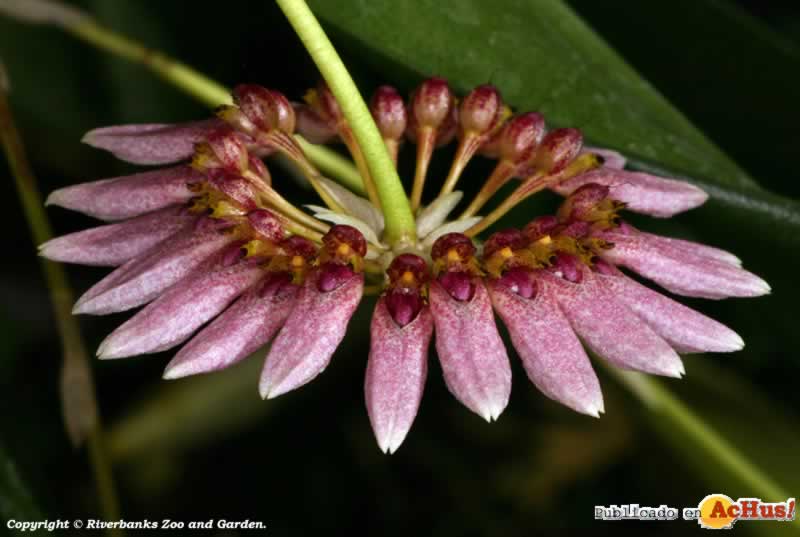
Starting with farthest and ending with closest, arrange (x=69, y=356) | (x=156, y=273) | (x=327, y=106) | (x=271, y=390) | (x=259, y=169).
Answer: (x=69, y=356) < (x=327, y=106) < (x=259, y=169) < (x=156, y=273) < (x=271, y=390)

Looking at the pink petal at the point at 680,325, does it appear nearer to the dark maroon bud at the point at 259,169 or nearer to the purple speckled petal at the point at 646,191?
the purple speckled petal at the point at 646,191

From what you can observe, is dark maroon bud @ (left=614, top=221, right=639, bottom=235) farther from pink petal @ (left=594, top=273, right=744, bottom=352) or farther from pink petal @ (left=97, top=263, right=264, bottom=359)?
pink petal @ (left=97, top=263, right=264, bottom=359)

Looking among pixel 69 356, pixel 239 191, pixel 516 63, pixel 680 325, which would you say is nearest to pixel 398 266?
pixel 239 191

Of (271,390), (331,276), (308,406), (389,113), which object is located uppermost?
(389,113)

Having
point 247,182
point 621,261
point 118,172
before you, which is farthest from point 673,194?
point 118,172

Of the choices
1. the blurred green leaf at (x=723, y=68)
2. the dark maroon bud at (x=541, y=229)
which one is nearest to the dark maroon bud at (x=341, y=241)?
the dark maroon bud at (x=541, y=229)

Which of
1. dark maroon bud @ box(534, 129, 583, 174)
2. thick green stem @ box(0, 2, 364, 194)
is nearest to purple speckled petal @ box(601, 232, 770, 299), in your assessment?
dark maroon bud @ box(534, 129, 583, 174)

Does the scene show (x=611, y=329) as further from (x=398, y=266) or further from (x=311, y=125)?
(x=311, y=125)

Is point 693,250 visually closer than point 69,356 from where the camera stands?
Yes
